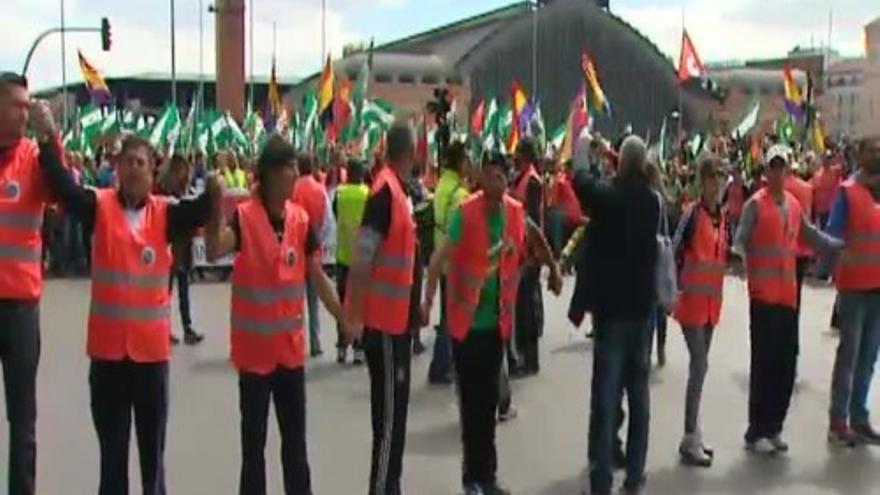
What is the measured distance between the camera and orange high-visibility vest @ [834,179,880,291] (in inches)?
351

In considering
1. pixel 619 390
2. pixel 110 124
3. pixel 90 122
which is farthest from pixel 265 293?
pixel 110 124

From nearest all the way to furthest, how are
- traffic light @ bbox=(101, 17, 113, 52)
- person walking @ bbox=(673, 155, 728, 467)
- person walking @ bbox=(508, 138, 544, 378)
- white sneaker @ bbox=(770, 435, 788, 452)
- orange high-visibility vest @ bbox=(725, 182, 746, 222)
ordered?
person walking @ bbox=(673, 155, 728, 467) → white sneaker @ bbox=(770, 435, 788, 452) → person walking @ bbox=(508, 138, 544, 378) → orange high-visibility vest @ bbox=(725, 182, 746, 222) → traffic light @ bbox=(101, 17, 113, 52)

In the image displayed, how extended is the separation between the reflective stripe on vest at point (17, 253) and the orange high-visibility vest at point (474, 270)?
2.48 metres

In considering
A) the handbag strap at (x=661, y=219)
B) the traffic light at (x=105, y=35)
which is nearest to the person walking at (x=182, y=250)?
the handbag strap at (x=661, y=219)

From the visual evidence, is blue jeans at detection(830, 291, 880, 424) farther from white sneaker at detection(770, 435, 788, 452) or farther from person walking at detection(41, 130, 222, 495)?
person walking at detection(41, 130, 222, 495)

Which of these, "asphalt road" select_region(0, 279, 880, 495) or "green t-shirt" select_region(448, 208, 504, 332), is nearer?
"green t-shirt" select_region(448, 208, 504, 332)

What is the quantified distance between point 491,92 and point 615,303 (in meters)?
102

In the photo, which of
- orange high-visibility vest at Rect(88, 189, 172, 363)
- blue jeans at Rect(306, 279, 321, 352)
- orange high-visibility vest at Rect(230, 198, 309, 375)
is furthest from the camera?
blue jeans at Rect(306, 279, 321, 352)

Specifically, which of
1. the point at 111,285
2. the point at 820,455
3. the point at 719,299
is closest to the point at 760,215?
the point at 719,299

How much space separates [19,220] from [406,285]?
1990 millimetres

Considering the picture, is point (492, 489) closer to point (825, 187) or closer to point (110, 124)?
point (825, 187)

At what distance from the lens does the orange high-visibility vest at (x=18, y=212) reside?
591cm

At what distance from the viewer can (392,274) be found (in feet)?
22.9

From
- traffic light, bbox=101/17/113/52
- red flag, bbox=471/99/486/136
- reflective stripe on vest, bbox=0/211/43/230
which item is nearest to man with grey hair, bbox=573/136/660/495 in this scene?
reflective stripe on vest, bbox=0/211/43/230
